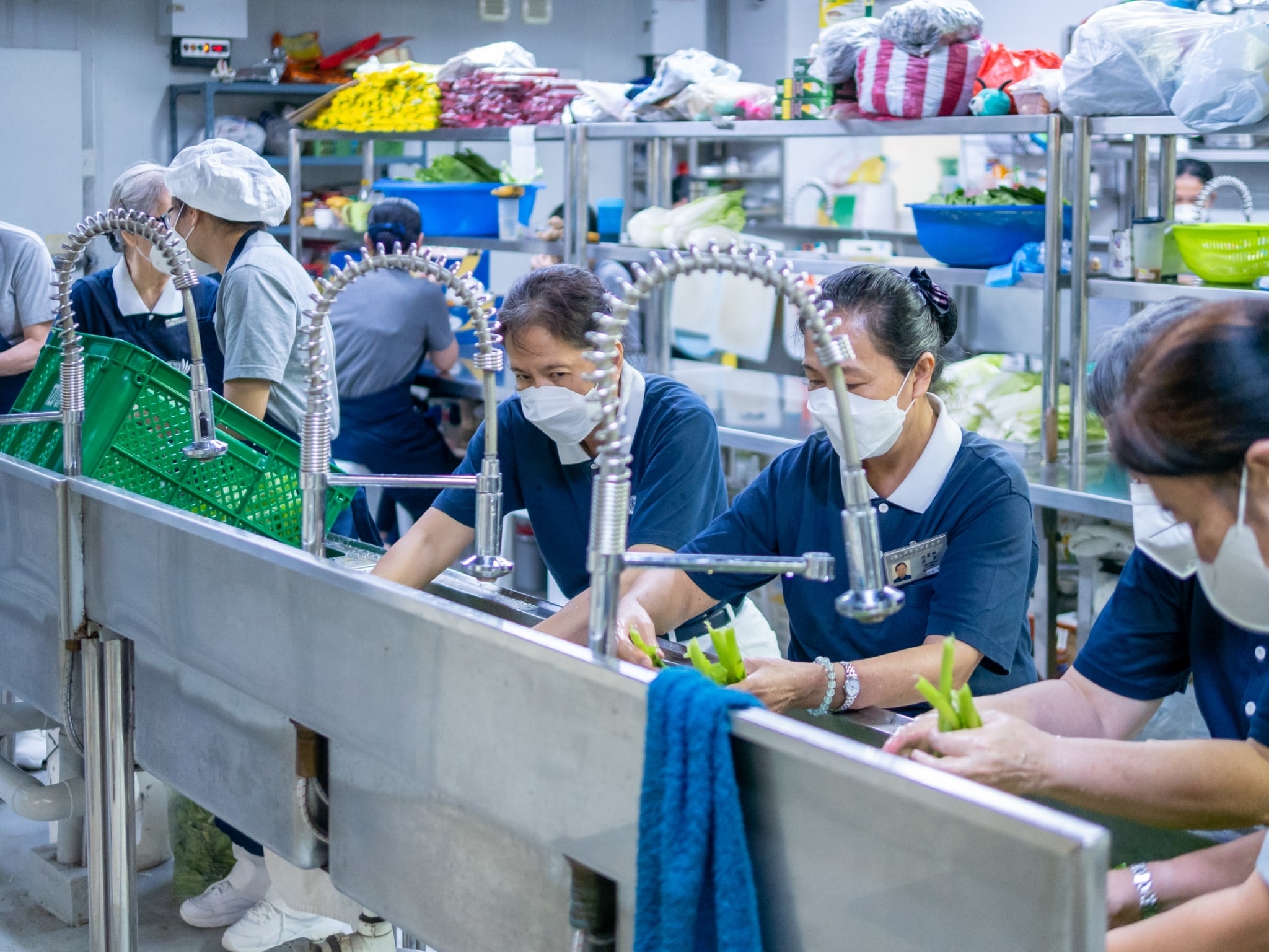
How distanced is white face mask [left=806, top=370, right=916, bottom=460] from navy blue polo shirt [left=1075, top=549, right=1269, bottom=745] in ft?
1.14

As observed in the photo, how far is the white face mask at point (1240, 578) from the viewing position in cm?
129

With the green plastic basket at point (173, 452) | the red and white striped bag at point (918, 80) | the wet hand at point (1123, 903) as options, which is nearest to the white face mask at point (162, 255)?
the green plastic basket at point (173, 452)

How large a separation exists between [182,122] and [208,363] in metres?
5.03

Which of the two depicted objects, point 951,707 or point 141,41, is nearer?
point 951,707

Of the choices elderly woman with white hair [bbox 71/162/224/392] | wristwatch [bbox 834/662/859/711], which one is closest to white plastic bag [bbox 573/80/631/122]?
elderly woman with white hair [bbox 71/162/224/392]

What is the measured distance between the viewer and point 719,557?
1.30 metres

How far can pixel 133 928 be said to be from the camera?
2.18 metres

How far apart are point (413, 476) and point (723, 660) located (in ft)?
1.47

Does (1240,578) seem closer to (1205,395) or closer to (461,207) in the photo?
(1205,395)

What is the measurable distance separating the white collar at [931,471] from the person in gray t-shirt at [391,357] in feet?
10.2

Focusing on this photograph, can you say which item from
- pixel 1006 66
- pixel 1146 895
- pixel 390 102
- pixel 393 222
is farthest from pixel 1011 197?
pixel 1146 895

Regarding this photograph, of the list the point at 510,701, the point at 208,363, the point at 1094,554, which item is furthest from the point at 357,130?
the point at 510,701

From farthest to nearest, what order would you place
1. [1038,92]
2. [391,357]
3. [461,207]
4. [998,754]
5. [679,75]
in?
[461,207]
[391,357]
[679,75]
[1038,92]
[998,754]

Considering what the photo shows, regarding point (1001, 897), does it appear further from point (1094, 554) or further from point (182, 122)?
point (182, 122)
